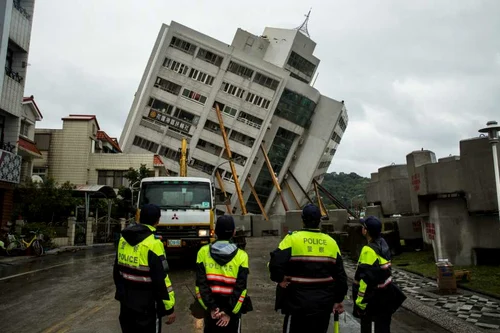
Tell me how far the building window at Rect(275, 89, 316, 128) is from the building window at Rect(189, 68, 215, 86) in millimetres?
9008

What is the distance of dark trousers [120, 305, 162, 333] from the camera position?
366cm

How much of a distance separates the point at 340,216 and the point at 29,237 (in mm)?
17683

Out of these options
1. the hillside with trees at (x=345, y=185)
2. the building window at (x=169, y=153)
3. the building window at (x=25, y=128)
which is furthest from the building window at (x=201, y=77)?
the hillside with trees at (x=345, y=185)

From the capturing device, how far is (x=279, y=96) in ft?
152

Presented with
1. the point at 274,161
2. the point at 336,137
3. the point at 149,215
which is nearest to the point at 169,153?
the point at 274,161

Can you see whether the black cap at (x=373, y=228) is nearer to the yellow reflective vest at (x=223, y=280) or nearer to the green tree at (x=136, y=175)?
the yellow reflective vest at (x=223, y=280)

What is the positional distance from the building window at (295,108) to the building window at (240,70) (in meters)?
5.08

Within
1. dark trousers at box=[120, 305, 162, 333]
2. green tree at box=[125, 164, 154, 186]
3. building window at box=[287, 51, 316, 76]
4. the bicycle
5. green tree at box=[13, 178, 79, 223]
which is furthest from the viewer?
building window at box=[287, 51, 316, 76]

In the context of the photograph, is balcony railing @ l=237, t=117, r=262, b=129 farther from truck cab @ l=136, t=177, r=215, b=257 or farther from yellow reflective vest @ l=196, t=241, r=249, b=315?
yellow reflective vest @ l=196, t=241, r=249, b=315

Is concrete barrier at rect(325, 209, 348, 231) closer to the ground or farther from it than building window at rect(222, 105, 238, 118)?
closer to the ground

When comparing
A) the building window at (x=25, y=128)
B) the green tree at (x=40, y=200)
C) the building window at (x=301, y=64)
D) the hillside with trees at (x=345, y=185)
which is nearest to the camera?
the green tree at (x=40, y=200)

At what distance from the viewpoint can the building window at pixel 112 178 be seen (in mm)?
35750

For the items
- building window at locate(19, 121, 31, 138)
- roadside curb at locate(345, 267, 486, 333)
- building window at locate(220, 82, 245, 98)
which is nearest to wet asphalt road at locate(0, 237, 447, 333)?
roadside curb at locate(345, 267, 486, 333)

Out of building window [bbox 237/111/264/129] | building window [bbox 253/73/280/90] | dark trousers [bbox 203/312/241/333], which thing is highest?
building window [bbox 253/73/280/90]
